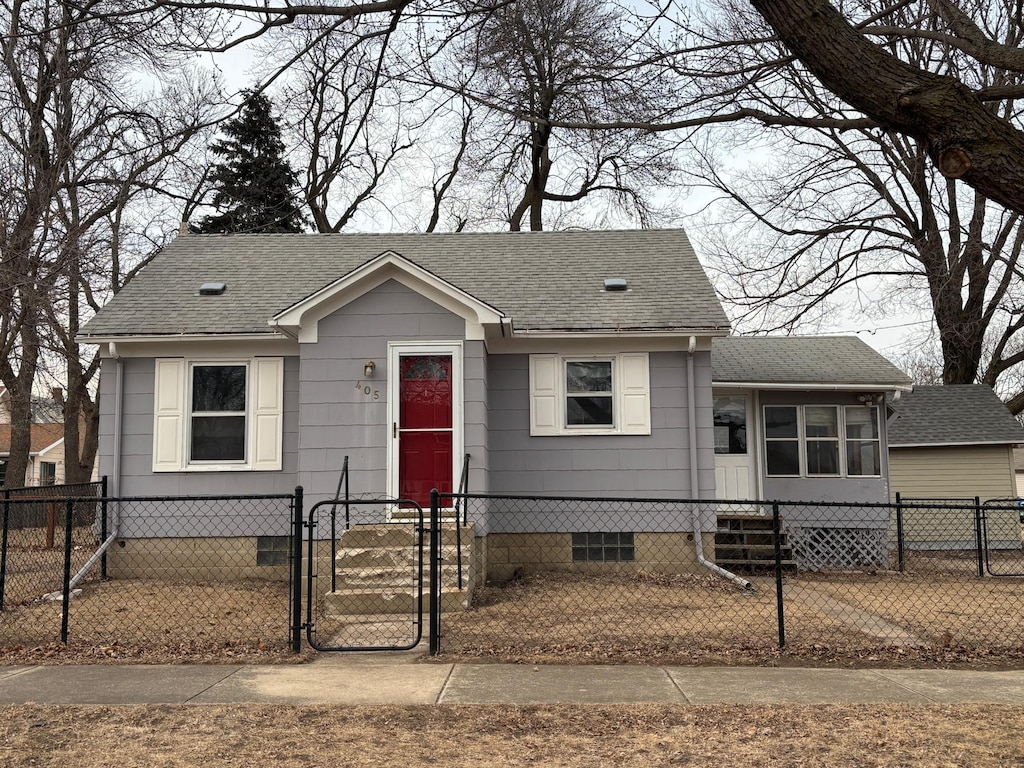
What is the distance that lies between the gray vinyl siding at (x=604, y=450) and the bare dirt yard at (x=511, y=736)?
6984mm

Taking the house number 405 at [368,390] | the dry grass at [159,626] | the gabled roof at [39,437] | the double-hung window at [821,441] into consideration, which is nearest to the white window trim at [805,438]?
the double-hung window at [821,441]

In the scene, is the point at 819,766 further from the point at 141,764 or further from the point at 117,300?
the point at 117,300

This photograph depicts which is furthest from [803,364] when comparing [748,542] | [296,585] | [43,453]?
[43,453]

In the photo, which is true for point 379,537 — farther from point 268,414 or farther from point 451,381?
point 268,414

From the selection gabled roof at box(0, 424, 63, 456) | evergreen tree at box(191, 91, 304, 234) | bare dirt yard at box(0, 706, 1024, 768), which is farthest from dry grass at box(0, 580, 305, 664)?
gabled roof at box(0, 424, 63, 456)

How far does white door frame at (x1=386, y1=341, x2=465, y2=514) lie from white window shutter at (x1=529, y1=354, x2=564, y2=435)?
1620 millimetres

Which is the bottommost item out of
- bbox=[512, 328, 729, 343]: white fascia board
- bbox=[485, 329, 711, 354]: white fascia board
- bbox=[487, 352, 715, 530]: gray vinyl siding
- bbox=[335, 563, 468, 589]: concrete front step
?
bbox=[335, 563, 468, 589]: concrete front step

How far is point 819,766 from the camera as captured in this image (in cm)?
473

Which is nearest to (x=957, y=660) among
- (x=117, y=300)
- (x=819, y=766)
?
(x=819, y=766)

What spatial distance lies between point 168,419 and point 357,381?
320 cm

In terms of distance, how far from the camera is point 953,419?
68.4 feet

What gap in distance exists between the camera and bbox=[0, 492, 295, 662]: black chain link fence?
834cm

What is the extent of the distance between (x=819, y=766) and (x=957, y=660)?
3.41 metres

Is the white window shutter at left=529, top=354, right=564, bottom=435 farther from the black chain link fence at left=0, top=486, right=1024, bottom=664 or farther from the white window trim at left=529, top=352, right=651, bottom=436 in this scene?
the black chain link fence at left=0, top=486, right=1024, bottom=664
